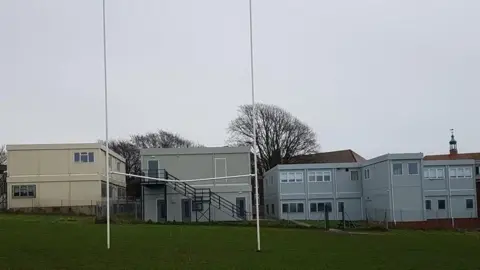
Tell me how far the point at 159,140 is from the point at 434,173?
49.7 metres

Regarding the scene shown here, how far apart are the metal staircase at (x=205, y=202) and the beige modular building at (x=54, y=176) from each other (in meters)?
9.41

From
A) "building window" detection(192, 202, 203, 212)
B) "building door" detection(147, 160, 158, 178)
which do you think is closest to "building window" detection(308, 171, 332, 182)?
"building window" detection(192, 202, 203, 212)

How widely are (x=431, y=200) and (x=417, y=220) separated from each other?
6039mm

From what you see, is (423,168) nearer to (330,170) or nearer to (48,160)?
(330,170)

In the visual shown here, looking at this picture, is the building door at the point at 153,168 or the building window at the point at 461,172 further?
the building window at the point at 461,172

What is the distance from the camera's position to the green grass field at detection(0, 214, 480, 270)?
64.0ft

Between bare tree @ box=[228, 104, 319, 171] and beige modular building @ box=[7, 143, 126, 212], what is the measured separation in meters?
28.2

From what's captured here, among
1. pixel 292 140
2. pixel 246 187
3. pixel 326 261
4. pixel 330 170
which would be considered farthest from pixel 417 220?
pixel 326 261

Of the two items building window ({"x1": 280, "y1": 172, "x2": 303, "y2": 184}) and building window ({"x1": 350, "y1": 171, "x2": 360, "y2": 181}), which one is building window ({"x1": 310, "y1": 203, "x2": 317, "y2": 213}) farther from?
building window ({"x1": 350, "y1": 171, "x2": 360, "y2": 181})

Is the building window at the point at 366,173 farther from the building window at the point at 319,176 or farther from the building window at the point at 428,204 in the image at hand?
the building window at the point at 428,204

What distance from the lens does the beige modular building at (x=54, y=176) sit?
5753 cm

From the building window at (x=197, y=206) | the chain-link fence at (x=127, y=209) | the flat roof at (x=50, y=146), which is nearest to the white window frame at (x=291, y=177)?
the building window at (x=197, y=206)

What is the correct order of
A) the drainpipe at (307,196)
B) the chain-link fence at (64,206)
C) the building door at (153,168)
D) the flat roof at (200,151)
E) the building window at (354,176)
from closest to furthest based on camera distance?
the building door at (153,168)
the flat roof at (200,151)
the chain-link fence at (64,206)
the drainpipe at (307,196)
the building window at (354,176)

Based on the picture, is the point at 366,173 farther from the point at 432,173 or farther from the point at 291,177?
the point at 291,177
